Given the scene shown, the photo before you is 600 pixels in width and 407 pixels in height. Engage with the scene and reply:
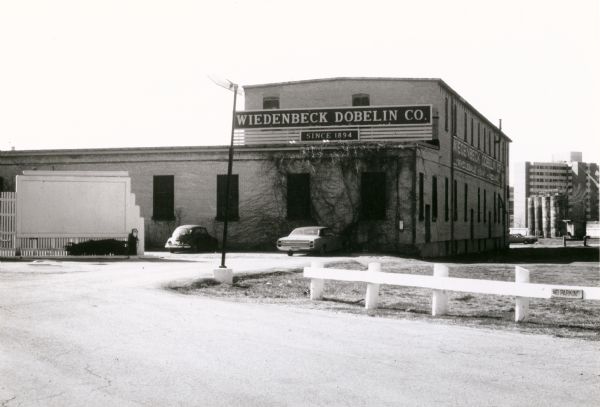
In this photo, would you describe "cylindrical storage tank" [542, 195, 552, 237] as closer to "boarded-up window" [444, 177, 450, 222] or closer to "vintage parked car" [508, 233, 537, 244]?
"vintage parked car" [508, 233, 537, 244]

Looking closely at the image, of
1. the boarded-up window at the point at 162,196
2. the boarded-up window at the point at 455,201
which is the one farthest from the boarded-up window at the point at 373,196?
the boarded-up window at the point at 162,196

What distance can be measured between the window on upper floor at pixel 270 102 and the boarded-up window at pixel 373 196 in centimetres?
1061

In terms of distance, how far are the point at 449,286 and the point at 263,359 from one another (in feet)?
17.1

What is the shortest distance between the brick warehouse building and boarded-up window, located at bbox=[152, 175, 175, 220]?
51 millimetres

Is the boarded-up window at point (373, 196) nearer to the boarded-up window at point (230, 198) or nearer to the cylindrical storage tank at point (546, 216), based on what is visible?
the boarded-up window at point (230, 198)

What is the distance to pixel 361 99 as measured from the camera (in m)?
41.4

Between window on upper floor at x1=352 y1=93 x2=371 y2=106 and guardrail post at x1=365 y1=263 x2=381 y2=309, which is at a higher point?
window on upper floor at x1=352 y1=93 x2=371 y2=106

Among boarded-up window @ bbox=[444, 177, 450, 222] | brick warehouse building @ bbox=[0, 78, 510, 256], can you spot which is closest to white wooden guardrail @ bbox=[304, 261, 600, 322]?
brick warehouse building @ bbox=[0, 78, 510, 256]

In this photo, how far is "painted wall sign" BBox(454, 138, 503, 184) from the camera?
144 ft

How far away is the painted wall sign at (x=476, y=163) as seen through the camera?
43.9m

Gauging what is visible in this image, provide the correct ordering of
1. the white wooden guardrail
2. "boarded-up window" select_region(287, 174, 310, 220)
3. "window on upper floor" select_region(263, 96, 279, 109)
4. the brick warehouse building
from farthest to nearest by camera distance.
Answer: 1. "window on upper floor" select_region(263, 96, 279, 109)
2. "boarded-up window" select_region(287, 174, 310, 220)
3. the brick warehouse building
4. the white wooden guardrail

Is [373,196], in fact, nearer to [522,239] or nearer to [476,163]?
[476,163]

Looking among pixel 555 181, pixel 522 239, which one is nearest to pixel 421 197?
pixel 522 239

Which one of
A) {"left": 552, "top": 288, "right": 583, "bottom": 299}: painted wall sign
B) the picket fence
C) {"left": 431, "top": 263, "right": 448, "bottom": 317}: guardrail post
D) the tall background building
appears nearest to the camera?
{"left": 552, "top": 288, "right": 583, "bottom": 299}: painted wall sign
